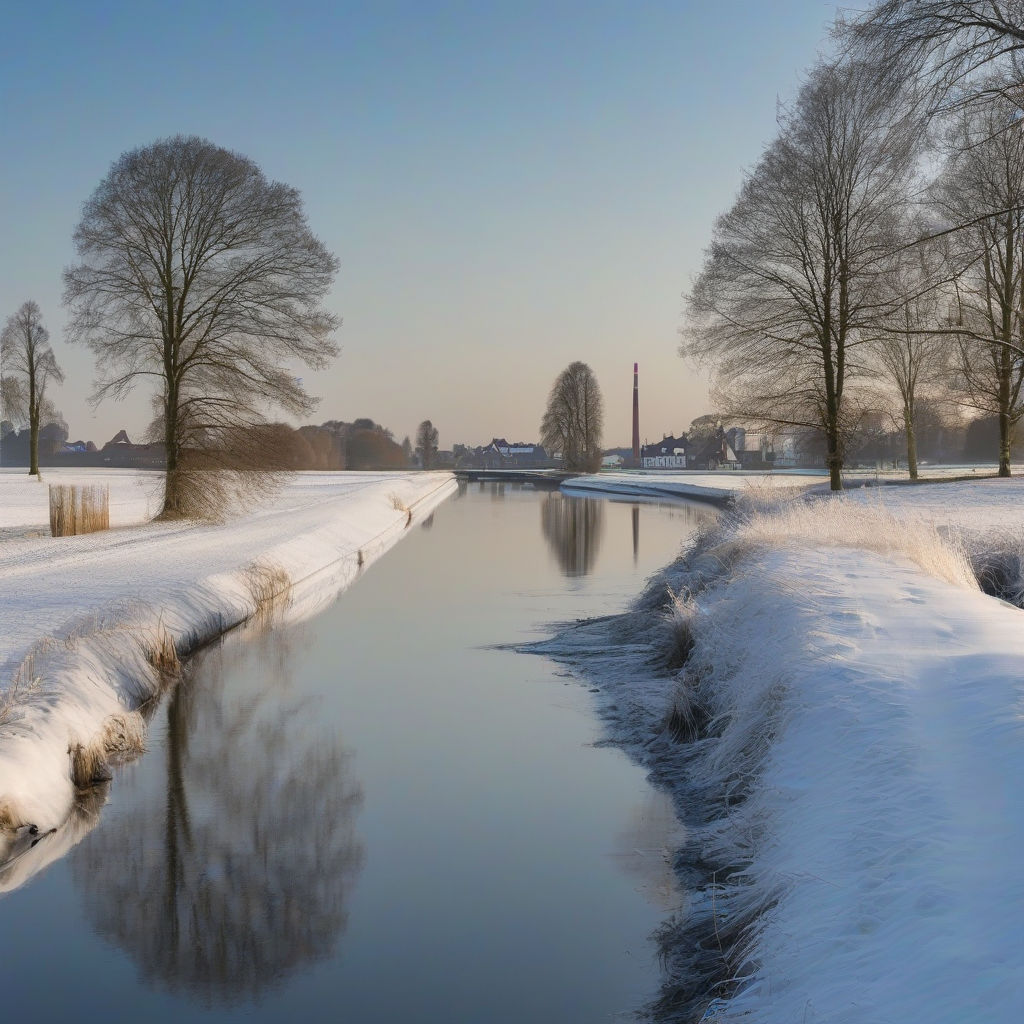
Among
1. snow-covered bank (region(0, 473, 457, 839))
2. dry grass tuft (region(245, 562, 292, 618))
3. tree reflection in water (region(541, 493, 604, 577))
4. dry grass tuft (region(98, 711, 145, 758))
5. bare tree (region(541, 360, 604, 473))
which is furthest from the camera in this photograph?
bare tree (region(541, 360, 604, 473))

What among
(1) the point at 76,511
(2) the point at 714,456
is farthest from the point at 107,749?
A: (2) the point at 714,456

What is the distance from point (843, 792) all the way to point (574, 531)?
81.4 feet

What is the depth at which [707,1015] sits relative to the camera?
13.3ft

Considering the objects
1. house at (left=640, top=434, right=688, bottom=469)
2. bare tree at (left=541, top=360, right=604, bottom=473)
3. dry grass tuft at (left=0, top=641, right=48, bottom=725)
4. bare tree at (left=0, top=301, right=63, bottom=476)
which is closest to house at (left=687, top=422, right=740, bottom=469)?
house at (left=640, top=434, right=688, bottom=469)

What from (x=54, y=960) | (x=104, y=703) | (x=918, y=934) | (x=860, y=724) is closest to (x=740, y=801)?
(x=860, y=724)

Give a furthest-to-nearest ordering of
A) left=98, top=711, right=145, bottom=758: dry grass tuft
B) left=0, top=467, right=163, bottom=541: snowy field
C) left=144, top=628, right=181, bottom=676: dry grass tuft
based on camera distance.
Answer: left=0, top=467, right=163, bottom=541: snowy field → left=144, top=628, right=181, bottom=676: dry grass tuft → left=98, top=711, right=145, bottom=758: dry grass tuft

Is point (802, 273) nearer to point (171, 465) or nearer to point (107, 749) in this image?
point (171, 465)

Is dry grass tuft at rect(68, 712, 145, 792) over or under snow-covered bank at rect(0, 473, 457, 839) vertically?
under

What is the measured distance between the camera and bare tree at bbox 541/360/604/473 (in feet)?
311

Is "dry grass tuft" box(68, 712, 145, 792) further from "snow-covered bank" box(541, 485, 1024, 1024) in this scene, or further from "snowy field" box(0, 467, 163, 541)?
"snowy field" box(0, 467, 163, 541)

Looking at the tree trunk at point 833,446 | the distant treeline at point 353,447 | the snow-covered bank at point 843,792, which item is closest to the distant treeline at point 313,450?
the distant treeline at point 353,447

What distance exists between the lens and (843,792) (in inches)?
191

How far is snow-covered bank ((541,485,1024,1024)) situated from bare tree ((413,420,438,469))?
16176 cm

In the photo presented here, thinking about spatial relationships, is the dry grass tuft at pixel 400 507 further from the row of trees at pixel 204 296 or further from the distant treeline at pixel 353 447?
the distant treeline at pixel 353 447
